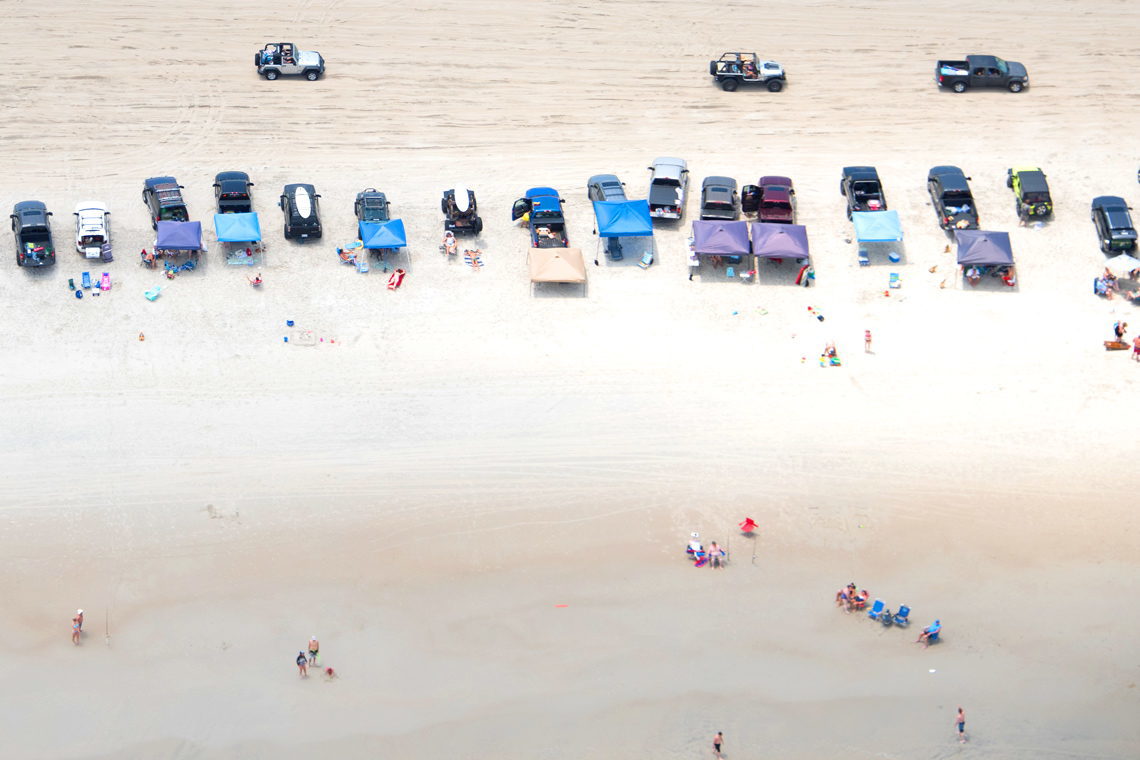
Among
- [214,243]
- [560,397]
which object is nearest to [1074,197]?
[560,397]

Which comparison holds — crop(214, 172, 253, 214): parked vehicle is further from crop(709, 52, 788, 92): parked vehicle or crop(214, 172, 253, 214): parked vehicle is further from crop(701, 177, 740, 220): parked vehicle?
crop(709, 52, 788, 92): parked vehicle

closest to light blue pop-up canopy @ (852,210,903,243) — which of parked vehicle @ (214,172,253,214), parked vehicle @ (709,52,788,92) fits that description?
parked vehicle @ (709,52,788,92)

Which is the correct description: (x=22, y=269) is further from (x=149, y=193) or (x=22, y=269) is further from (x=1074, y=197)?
(x=1074, y=197)

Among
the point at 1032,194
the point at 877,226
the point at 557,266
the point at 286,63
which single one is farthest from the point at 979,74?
the point at 286,63

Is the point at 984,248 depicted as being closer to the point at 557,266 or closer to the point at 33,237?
the point at 557,266

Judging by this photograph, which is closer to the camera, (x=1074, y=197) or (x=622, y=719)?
(x=622, y=719)

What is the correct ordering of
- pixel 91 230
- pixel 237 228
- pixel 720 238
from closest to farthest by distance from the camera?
pixel 91 230, pixel 237 228, pixel 720 238
